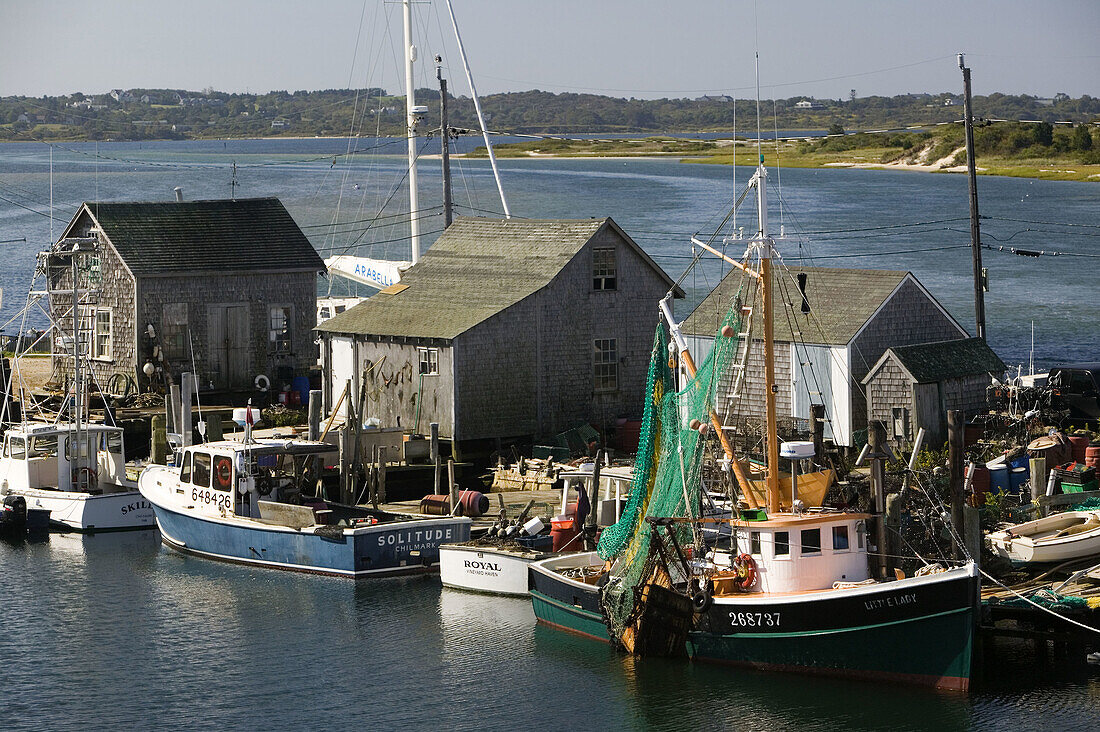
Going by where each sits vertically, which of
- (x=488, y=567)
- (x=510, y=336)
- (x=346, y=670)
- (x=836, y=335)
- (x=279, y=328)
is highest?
(x=279, y=328)

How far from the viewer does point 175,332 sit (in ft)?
146

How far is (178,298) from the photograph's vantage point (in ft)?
146

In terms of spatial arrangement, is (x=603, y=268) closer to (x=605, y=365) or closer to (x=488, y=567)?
(x=605, y=365)

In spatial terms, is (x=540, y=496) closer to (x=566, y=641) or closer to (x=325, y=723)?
(x=566, y=641)

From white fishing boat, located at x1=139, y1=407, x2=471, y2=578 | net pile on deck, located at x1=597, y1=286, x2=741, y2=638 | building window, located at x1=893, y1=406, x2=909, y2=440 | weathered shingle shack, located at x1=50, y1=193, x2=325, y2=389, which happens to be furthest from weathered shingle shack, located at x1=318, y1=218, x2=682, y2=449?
net pile on deck, located at x1=597, y1=286, x2=741, y2=638

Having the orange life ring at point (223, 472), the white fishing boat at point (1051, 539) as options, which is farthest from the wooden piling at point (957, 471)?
the orange life ring at point (223, 472)

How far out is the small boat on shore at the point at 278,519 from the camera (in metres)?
31.2

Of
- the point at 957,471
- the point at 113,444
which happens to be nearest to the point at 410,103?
the point at 113,444

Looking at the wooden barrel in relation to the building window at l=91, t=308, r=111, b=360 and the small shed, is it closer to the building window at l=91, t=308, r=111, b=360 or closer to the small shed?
the small shed

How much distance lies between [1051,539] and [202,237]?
26.6 metres

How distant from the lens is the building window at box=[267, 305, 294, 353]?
46156mm

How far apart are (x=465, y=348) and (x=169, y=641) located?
11664 mm

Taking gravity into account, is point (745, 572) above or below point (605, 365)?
below

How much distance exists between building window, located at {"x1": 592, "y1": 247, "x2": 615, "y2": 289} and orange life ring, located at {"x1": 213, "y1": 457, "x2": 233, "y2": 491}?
1084 centimetres
